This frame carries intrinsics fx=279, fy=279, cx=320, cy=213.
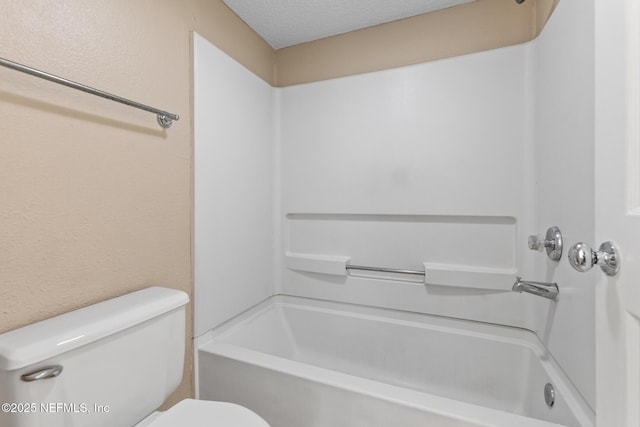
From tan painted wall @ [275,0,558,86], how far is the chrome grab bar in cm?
180

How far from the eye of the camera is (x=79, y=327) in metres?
0.75

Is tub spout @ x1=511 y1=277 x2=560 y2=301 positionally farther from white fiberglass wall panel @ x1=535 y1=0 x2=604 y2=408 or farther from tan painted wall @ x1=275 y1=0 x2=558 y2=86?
tan painted wall @ x1=275 y1=0 x2=558 y2=86

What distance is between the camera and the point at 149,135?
1104 millimetres

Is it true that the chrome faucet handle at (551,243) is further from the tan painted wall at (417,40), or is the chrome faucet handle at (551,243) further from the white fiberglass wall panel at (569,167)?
the tan painted wall at (417,40)

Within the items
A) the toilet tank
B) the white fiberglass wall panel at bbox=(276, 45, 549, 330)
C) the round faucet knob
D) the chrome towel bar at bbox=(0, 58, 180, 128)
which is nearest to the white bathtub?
the white fiberglass wall panel at bbox=(276, 45, 549, 330)

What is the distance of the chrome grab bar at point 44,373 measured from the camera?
2.12 ft

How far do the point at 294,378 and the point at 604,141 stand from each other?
3.92 ft

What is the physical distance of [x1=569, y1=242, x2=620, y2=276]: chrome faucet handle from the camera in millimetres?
563

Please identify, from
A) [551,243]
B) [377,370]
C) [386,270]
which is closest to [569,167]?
[551,243]

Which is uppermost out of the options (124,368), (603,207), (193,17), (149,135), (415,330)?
(193,17)

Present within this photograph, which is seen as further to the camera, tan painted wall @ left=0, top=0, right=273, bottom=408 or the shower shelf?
the shower shelf

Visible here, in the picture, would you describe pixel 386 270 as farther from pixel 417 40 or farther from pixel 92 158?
pixel 92 158

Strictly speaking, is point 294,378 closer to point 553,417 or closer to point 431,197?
point 553,417

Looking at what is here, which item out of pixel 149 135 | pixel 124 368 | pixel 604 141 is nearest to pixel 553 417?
pixel 604 141
